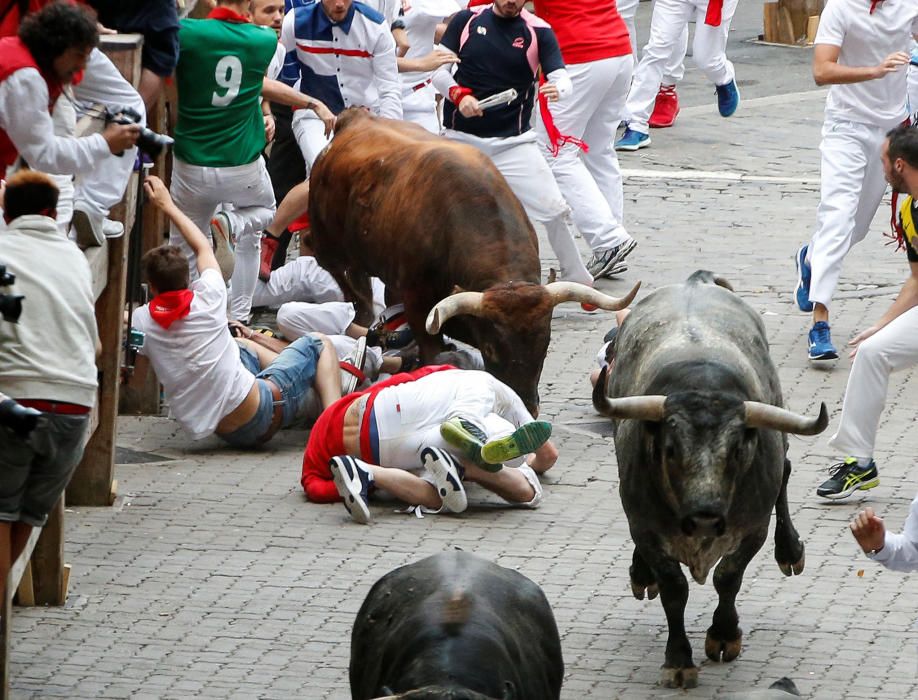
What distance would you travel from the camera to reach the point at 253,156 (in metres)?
→ 12.0

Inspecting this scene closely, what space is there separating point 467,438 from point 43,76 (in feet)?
9.47

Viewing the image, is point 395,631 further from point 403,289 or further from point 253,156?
point 253,156

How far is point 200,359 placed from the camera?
10258 mm

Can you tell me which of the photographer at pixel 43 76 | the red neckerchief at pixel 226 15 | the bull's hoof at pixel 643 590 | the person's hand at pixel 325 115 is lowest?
the bull's hoof at pixel 643 590

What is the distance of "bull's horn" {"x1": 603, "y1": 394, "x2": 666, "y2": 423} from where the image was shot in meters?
7.25

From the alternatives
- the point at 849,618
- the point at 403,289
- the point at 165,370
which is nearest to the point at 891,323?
the point at 849,618

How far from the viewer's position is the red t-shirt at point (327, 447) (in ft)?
32.2

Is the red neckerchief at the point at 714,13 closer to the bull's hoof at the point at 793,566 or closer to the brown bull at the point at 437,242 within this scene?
the brown bull at the point at 437,242

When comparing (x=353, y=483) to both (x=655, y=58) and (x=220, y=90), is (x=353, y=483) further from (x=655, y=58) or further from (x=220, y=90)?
(x=655, y=58)

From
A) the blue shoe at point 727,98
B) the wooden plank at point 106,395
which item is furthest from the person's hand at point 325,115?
the blue shoe at point 727,98

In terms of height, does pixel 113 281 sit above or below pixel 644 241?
above

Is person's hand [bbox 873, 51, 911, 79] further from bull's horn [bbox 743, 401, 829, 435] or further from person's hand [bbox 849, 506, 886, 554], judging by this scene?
person's hand [bbox 849, 506, 886, 554]

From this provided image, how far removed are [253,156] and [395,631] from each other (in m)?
6.53

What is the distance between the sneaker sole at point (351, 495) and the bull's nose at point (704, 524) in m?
2.60
